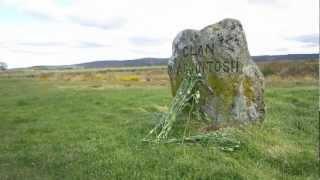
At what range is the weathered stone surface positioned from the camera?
15.5m

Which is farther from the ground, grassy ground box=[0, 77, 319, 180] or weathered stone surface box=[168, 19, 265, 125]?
weathered stone surface box=[168, 19, 265, 125]

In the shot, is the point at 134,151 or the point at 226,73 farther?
the point at 226,73

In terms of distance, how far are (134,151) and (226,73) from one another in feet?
15.1

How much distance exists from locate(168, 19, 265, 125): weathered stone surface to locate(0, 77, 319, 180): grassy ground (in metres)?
0.80

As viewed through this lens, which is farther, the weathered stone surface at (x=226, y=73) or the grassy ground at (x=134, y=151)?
the weathered stone surface at (x=226, y=73)

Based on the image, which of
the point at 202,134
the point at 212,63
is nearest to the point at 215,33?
the point at 212,63

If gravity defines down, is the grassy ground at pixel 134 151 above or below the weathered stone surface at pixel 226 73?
below

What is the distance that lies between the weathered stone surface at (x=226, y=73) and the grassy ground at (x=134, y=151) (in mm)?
801

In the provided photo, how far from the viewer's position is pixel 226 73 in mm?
15570

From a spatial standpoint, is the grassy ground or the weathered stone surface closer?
the grassy ground

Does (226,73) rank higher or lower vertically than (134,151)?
higher

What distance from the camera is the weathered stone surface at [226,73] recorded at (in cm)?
1552

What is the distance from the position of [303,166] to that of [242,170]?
6.89 ft

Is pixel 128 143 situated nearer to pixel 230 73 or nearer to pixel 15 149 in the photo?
pixel 15 149
